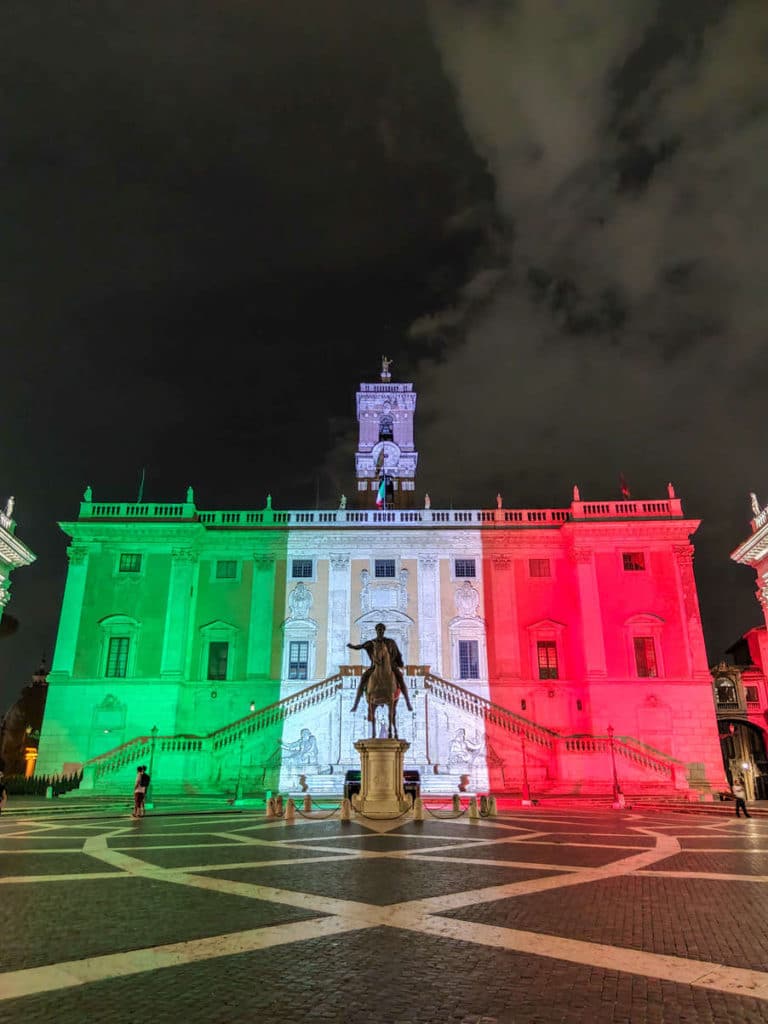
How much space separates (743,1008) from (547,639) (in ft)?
121

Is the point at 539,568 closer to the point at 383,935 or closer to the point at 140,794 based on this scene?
the point at 140,794

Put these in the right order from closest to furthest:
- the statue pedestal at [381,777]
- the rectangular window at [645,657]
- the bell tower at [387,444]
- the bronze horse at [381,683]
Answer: the statue pedestal at [381,777] → the bronze horse at [381,683] → the rectangular window at [645,657] → the bell tower at [387,444]

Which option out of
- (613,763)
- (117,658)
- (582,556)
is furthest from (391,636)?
(117,658)

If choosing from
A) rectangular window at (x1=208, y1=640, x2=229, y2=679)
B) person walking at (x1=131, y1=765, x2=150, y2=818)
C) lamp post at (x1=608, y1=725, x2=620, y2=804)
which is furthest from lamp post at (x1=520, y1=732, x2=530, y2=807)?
rectangular window at (x1=208, y1=640, x2=229, y2=679)

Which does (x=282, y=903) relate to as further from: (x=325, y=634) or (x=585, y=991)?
(x=325, y=634)

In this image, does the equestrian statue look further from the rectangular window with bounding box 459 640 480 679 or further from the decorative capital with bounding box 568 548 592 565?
the decorative capital with bounding box 568 548 592 565

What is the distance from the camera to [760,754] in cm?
5572

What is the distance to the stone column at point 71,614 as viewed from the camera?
38.2 m

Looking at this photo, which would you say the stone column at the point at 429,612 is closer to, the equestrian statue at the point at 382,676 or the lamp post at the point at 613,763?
the lamp post at the point at 613,763

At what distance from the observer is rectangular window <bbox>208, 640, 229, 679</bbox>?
39875mm

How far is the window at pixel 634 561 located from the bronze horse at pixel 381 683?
24.4 meters

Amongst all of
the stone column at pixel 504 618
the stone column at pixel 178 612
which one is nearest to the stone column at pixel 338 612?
the stone column at pixel 178 612

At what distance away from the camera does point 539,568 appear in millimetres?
41688

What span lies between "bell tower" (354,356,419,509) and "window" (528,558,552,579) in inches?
728
